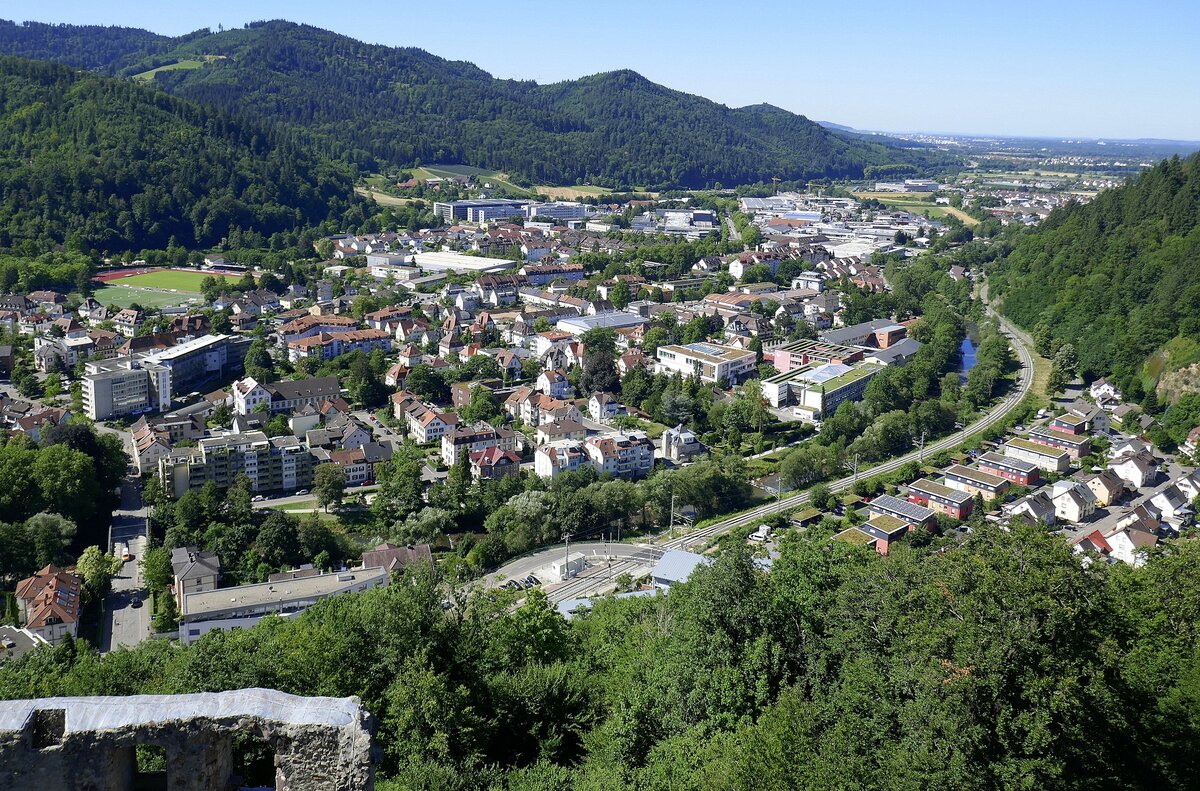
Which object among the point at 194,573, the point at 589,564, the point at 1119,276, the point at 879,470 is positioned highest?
the point at 1119,276

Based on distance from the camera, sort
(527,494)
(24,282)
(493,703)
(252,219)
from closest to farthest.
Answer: (493,703) < (527,494) < (24,282) < (252,219)

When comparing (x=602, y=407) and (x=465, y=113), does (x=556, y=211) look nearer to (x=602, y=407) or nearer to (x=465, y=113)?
(x=465, y=113)

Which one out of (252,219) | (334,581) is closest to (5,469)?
(334,581)

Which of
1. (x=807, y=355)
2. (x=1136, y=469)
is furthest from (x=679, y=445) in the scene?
(x=1136, y=469)

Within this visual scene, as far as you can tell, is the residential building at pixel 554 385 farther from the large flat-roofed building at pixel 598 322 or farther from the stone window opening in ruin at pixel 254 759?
the stone window opening in ruin at pixel 254 759

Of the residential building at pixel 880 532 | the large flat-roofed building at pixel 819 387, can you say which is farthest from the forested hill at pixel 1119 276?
the residential building at pixel 880 532

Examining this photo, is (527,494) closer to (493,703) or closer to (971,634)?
(493,703)

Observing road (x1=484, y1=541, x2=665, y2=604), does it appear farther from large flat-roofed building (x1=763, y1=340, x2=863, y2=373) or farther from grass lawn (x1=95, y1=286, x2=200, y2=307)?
grass lawn (x1=95, y1=286, x2=200, y2=307)
